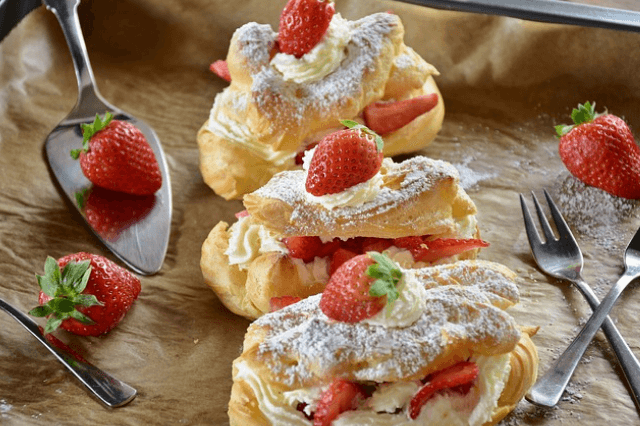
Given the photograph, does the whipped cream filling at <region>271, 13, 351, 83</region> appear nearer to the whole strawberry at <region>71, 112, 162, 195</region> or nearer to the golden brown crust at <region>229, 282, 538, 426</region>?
the whole strawberry at <region>71, 112, 162, 195</region>

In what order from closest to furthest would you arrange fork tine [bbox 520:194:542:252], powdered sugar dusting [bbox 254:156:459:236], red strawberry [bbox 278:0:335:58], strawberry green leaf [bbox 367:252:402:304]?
strawberry green leaf [bbox 367:252:402:304] → powdered sugar dusting [bbox 254:156:459:236] → fork tine [bbox 520:194:542:252] → red strawberry [bbox 278:0:335:58]

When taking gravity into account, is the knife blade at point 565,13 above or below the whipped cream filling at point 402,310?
above

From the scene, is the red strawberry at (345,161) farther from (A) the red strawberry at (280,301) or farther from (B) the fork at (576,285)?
(B) the fork at (576,285)

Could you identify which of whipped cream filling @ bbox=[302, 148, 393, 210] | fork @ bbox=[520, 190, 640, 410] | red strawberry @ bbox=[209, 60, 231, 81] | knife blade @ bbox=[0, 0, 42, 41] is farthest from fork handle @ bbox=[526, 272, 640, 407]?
knife blade @ bbox=[0, 0, 42, 41]

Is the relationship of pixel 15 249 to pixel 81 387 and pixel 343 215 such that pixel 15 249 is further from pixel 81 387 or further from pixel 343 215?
pixel 343 215

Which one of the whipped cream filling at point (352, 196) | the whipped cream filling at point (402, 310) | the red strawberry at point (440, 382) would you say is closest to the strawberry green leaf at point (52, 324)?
the whipped cream filling at point (352, 196)

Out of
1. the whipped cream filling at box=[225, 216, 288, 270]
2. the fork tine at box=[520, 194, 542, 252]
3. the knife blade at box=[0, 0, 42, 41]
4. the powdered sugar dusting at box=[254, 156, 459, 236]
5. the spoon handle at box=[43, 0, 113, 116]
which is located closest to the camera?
the powdered sugar dusting at box=[254, 156, 459, 236]

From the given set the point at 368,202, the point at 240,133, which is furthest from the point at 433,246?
the point at 240,133

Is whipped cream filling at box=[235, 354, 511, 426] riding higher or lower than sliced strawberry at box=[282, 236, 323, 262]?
lower
